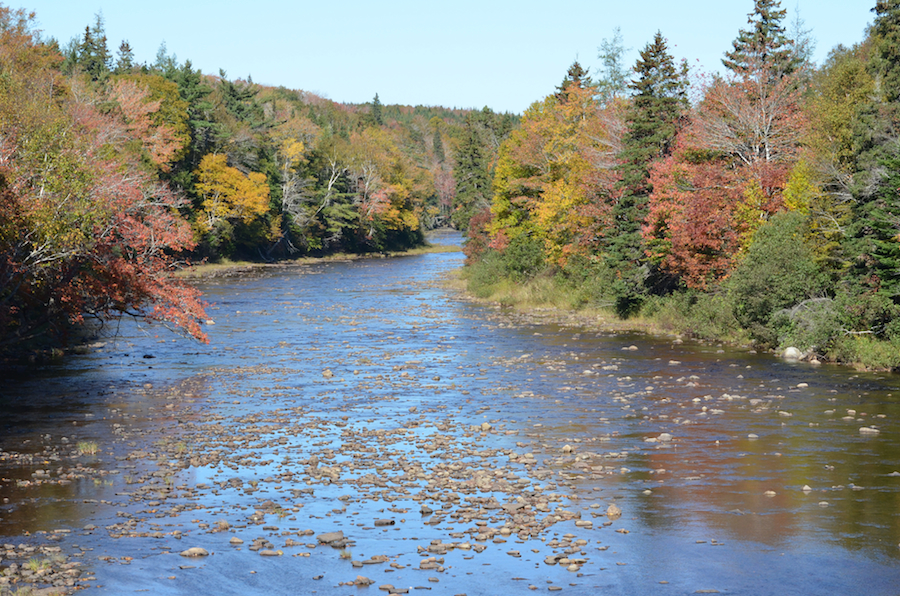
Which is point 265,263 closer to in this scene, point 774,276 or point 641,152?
point 641,152

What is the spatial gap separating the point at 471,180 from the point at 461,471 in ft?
264

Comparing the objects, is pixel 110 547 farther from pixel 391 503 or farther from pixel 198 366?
pixel 198 366

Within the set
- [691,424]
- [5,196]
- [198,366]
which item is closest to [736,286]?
[691,424]

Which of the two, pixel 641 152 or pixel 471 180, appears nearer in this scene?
pixel 641 152

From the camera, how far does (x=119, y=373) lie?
100ft

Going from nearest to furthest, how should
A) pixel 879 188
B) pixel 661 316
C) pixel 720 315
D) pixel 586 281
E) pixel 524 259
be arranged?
1. pixel 879 188
2. pixel 720 315
3. pixel 661 316
4. pixel 586 281
5. pixel 524 259

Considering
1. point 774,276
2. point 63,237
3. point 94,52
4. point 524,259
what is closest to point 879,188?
point 774,276

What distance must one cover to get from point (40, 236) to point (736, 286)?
24.5 m

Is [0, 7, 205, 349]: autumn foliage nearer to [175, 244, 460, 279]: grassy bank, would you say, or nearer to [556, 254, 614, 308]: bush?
[556, 254, 614, 308]: bush

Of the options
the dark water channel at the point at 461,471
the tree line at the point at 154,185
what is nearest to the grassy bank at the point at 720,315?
the dark water channel at the point at 461,471

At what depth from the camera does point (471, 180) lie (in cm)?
9631

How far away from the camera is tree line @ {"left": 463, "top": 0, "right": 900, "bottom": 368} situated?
98.0ft

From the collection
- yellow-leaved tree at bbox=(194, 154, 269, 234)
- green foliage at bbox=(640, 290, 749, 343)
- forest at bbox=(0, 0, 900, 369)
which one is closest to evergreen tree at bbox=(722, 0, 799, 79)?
forest at bbox=(0, 0, 900, 369)

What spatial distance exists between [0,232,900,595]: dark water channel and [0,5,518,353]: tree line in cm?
333
